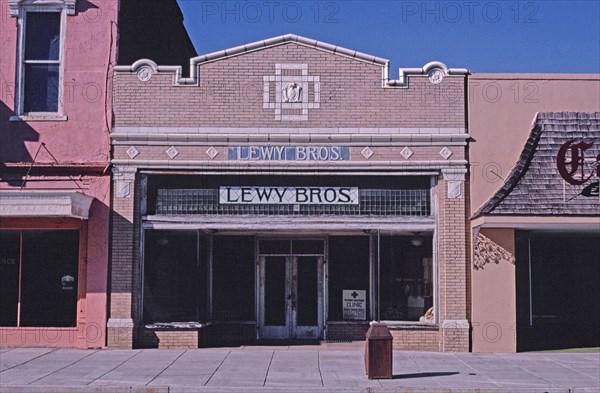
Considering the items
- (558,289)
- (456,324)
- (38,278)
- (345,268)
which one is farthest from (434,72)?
(38,278)

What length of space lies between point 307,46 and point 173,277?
6033 millimetres

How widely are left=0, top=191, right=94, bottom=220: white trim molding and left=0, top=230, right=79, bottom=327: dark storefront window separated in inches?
48.5

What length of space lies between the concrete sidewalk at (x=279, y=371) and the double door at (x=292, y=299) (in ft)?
3.18

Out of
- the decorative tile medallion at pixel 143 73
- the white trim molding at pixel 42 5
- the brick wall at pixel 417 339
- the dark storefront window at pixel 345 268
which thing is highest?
the white trim molding at pixel 42 5

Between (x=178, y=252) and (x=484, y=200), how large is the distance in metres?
6.97

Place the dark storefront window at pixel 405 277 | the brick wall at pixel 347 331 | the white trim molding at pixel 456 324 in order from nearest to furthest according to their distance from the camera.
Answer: the white trim molding at pixel 456 324, the dark storefront window at pixel 405 277, the brick wall at pixel 347 331

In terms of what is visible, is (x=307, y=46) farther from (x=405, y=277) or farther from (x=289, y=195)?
(x=405, y=277)

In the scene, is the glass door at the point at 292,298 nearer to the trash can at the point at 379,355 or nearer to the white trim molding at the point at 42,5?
the trash can at the point at 379,355

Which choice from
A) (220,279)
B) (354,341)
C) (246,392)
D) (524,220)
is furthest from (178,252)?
(524,220)

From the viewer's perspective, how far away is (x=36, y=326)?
711 inches

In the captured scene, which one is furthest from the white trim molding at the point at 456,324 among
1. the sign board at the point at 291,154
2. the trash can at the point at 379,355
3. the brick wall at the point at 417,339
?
the sign board at the point at 291,154

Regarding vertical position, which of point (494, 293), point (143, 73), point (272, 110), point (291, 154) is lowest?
point (494, 293)

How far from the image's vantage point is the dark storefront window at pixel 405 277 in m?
18.5

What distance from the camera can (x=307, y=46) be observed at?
1839 centimetres
